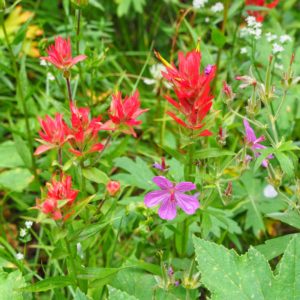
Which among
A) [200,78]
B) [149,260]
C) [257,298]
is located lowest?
[149,260]

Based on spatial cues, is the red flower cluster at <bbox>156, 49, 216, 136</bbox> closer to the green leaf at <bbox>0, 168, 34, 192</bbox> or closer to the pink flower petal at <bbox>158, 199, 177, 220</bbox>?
the pink flower petal at <bbox>158, 199, 177, 220</bbox>

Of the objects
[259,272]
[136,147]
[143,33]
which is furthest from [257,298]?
[143,33]

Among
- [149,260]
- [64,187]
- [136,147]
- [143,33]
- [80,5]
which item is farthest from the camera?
[143,33]

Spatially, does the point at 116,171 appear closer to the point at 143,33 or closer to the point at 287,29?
the point at 143,33

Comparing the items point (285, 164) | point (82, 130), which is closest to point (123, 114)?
point (82, 130)

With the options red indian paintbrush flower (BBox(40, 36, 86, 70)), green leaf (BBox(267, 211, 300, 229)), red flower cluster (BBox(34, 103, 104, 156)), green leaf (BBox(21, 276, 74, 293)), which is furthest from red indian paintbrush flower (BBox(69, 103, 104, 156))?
green leaf (BBox(267, 211, 300, 229))

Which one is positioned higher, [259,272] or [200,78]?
[200,78]

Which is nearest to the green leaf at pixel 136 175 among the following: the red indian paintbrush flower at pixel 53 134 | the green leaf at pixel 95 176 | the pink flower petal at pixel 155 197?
the pink flower petal at pixel 155 197
